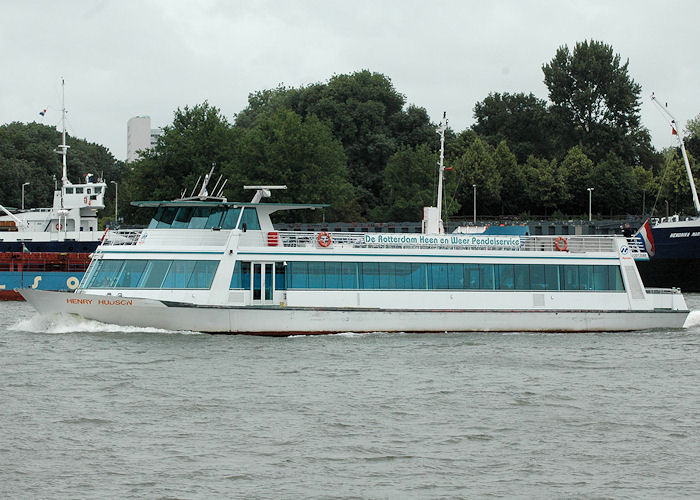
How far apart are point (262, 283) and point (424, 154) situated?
2211 inches

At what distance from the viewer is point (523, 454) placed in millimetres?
17703

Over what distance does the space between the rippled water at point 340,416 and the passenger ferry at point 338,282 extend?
792mm

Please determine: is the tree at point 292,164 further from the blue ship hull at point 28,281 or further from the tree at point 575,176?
the blue ship hull at point 28,281

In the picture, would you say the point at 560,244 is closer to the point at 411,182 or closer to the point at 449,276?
the point at 449,276

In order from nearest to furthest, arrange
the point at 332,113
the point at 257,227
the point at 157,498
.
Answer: the point at 157,498 → the point at 257,227 → the point at 332,113

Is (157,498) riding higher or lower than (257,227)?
lower

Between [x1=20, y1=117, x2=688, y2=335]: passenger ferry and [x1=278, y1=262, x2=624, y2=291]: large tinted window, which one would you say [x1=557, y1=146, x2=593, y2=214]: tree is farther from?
[x1=278, y1=262, x2=624, y2=291]: large tinted window

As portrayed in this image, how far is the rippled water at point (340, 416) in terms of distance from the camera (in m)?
16.2

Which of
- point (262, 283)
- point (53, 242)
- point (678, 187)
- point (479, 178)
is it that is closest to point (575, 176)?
point (479, 178)

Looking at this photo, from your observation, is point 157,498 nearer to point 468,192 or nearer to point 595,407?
point 595,407

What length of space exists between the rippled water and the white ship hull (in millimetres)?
435

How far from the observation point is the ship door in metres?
31.0

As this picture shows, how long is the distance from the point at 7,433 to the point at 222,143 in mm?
73354

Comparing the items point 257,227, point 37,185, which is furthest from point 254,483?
point 37,185
